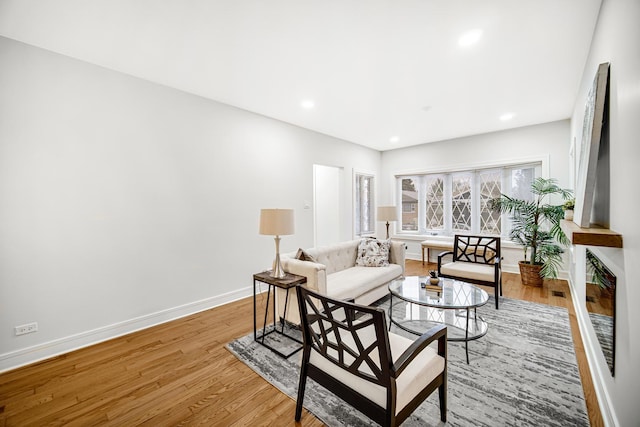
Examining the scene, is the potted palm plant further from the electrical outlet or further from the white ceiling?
the electrical outlet

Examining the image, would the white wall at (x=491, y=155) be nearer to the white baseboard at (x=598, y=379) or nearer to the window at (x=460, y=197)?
the window at (x=460, y=197)

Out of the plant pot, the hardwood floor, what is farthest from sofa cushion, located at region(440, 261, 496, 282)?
the plant pot

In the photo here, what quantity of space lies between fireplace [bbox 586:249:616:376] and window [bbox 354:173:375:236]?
4.42m

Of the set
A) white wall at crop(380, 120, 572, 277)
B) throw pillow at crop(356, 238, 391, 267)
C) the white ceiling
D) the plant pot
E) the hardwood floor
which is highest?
the white ceiling

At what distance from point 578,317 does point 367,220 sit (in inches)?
162

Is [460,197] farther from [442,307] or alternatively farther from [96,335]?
[96,335]

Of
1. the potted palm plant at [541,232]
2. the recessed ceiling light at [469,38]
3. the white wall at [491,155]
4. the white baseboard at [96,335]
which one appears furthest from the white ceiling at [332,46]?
the white baseboard at [96,335]

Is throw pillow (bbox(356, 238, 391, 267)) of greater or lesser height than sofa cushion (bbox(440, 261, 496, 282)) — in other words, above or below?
above

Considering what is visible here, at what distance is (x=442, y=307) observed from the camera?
2328mm

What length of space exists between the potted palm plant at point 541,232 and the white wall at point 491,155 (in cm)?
37

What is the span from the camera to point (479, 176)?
5613mm

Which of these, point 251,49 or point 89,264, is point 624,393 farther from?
point 89,264

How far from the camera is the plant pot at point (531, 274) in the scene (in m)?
4.20

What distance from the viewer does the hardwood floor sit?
174cm
